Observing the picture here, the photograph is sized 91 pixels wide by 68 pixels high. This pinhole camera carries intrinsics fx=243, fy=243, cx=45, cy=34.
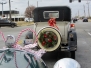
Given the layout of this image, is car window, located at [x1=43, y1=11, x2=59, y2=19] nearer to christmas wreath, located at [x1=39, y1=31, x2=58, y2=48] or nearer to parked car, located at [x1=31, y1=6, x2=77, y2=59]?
parked car, located at [x1=31, y1=6, x2=77, y2=59]

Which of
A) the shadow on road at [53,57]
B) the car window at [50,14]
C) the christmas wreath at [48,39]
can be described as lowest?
the shadow on road at [53,57]

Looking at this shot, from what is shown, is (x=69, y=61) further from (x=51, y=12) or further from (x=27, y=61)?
(x=51, y=12)

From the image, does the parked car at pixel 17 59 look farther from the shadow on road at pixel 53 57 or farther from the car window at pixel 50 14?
A: the car window at pixel 50 14

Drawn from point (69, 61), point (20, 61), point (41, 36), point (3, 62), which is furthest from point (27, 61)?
point (41, 36)

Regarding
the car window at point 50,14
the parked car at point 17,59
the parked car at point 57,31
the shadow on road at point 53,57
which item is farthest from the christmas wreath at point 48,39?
the parked car at point 17,59

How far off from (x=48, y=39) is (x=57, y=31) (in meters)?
0.50

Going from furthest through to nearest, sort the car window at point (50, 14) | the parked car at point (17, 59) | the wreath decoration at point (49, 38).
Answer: the car window at point (50, 14), the wreath decoration at point (49, 38), the parked car at point (17, 59)

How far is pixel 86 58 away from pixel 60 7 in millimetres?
2364

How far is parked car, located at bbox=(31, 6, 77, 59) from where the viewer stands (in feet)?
27.4

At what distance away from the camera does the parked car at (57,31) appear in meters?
8.34

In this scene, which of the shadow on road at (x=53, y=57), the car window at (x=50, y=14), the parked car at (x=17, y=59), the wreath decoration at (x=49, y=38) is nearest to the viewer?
the parked car at (x=17, y=59)

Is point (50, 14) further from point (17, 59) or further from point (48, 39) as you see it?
point (17, 59)

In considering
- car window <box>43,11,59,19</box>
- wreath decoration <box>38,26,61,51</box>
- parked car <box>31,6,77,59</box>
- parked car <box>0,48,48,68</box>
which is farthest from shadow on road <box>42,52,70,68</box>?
parked car <box>0,48,48,68</box>

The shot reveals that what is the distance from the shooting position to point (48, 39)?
8.52m
